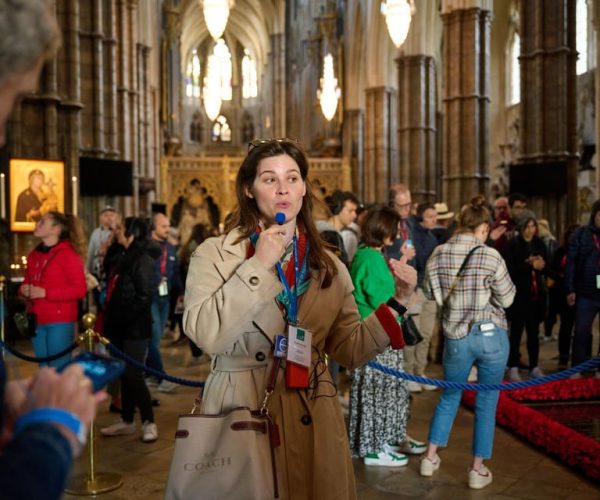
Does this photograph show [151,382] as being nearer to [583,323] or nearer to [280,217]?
[583,323]

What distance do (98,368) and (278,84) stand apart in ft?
127

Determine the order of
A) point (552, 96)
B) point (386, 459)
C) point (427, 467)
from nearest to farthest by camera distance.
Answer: point (427, 467), point (386, 459), point (552, 96)

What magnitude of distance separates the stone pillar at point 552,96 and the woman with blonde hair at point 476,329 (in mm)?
9263

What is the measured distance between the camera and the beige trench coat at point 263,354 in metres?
1.91

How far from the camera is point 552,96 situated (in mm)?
13219

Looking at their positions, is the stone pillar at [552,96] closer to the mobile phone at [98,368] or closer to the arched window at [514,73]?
the mobile phone at [98,368]

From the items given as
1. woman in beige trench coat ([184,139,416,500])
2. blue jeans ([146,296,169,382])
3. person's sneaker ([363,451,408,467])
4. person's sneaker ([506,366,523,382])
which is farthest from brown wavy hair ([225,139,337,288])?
person's sneaker ([506,366,523,382])

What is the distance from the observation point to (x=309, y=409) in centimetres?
203

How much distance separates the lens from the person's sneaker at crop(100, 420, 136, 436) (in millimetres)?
5305

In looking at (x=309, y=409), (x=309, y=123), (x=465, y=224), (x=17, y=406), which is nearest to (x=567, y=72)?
(x=465, y=224)

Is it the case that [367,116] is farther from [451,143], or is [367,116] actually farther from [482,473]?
[482,473]

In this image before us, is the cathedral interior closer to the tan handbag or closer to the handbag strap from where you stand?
the tan handbag

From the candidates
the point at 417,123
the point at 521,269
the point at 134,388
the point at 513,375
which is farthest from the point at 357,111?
the point at 134,388

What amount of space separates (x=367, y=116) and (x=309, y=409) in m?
22.2
